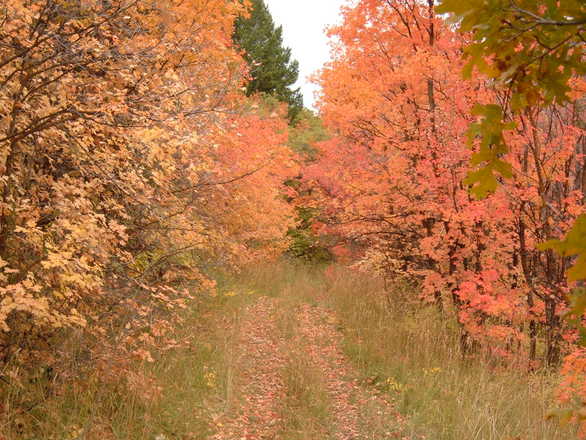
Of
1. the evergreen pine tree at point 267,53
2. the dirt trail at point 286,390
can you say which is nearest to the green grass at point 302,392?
the dirt trail at point 286,390

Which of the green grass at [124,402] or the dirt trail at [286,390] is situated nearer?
the green grass at [124,402]

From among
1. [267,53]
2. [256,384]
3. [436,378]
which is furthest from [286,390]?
[267,53]

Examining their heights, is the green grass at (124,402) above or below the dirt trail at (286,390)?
above

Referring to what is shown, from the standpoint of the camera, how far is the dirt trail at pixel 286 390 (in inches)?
224

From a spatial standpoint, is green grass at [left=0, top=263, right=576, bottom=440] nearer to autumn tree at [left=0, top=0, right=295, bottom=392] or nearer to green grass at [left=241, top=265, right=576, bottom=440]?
green grass at [left=241, top=265, right=576, bottom=440]

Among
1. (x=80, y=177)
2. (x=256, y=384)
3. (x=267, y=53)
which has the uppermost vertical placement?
(x=267, y=53)

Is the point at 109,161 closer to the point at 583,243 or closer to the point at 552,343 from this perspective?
the point at 583,243

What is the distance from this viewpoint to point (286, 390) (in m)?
6.72

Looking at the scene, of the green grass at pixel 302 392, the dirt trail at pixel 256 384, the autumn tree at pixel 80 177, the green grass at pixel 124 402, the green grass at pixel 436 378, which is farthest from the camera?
the dirt trail at pixel 256 384

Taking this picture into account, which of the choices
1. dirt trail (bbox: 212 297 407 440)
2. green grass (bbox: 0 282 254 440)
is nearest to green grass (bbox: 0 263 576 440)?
green grass (bbox: 0 282 254 440)

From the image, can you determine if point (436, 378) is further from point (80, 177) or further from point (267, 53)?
point (267, 53)

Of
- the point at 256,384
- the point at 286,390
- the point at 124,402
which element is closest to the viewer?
Result: the point at 124,402

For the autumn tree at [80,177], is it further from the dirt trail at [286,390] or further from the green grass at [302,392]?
the dirt trail at [286,390]

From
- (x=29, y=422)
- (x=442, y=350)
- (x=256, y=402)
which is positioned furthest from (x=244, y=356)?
(x=29, y=422)
